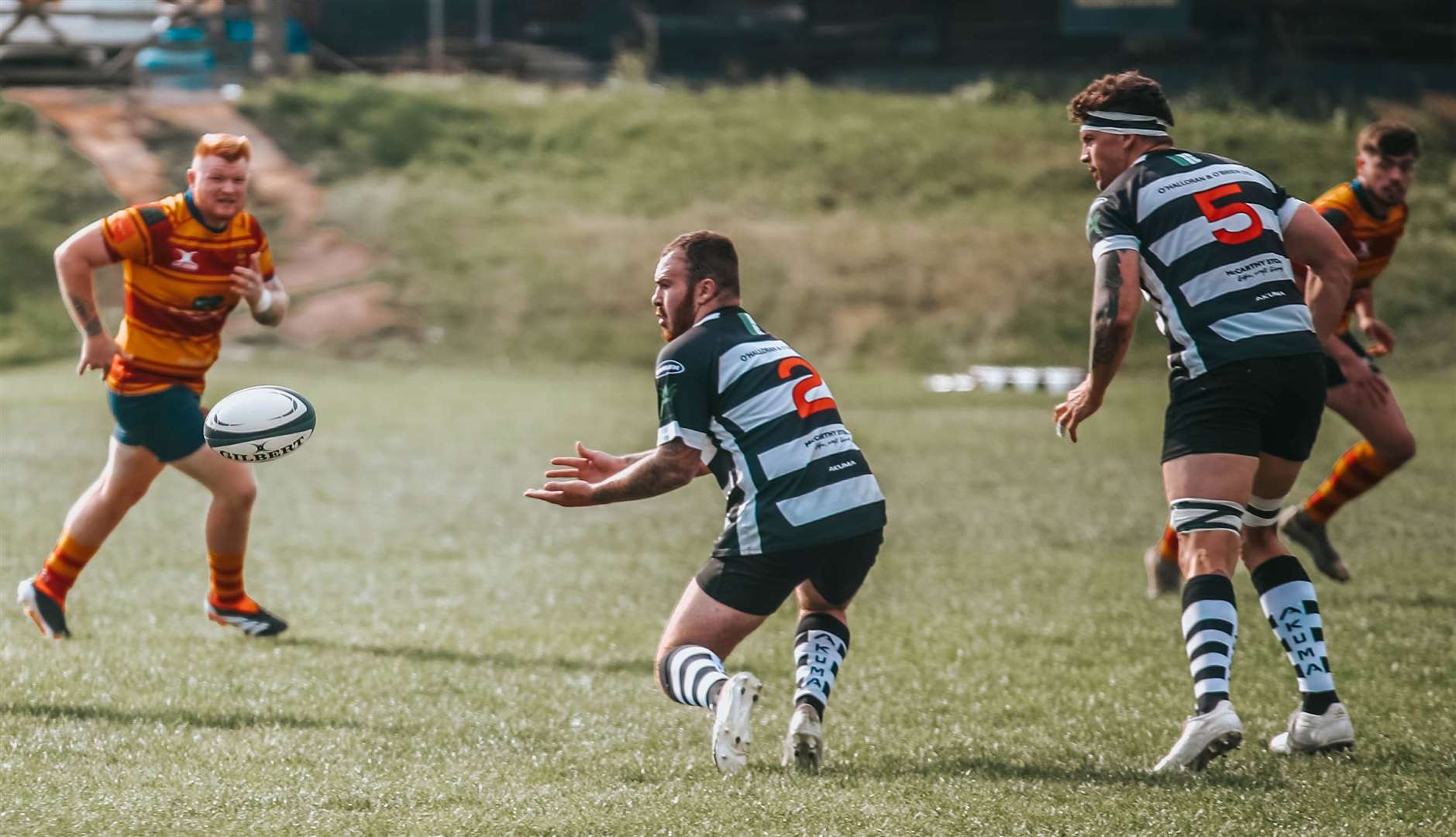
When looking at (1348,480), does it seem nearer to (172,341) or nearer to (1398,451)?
(1398,451)

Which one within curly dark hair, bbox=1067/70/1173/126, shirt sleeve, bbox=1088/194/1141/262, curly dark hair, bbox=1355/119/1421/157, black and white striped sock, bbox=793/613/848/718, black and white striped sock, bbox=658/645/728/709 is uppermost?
curly dark hair, bbox=1067/70/1173/126

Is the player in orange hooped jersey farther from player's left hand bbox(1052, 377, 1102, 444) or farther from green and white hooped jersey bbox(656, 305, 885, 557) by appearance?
player's left hand bbox(1052, 377, 1102, 444)

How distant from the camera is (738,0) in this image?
31.7 m

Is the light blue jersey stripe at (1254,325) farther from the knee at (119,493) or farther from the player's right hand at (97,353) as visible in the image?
the knee at (119,493)

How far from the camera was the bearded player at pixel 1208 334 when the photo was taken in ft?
16.1

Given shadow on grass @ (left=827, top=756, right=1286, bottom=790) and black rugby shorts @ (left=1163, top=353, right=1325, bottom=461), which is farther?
black rugby shorts @ (left=1163, top=353, right=1325, bottom=461)

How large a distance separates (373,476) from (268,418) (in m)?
6.67

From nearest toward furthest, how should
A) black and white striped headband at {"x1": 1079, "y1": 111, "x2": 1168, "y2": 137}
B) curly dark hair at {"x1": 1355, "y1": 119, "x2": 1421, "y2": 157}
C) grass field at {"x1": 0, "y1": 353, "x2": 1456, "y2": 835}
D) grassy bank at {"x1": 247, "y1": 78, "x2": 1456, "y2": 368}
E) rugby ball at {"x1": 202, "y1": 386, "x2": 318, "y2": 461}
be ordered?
grass field at {"x1": 0, "y1": 353, "x2": 1456, "y2": 835} → black and white striped headband at {"x1": 1079, "y1": 111, "x2": 1168, "y2": 137} → rugby ball at {"x1": 202, "y1": 386, "x2": 318, "y2": 461} → curly dark hair at {"x1": 1355, "y1": 119, "x2": 1421, "y2": 157} → grassy bank at {"x1": 247, "y1": 78, "x2": 1456, "y2": 368}

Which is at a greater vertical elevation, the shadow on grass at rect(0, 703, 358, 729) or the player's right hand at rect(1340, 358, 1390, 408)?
the player's right hand at rect(1340, 358, 1390, 408)

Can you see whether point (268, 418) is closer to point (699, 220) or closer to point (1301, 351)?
point (1301, 351)

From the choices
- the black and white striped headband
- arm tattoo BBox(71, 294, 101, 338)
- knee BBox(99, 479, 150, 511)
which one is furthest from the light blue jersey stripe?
knee BBox(99, 479, 150, 511)

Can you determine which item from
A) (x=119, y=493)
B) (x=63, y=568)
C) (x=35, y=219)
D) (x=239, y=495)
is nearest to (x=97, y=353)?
(x=119, y=493)

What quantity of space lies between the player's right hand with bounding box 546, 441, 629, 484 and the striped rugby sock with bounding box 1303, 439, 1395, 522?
455cm

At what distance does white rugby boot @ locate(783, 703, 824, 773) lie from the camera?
191 inches
